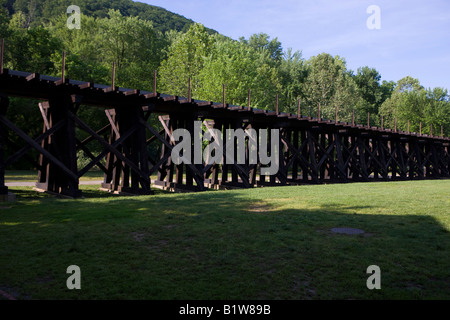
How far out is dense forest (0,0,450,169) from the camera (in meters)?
31.9

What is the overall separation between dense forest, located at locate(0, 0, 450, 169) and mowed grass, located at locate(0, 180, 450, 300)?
22466 mm

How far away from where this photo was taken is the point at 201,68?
1470 inches

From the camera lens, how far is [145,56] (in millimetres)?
46094

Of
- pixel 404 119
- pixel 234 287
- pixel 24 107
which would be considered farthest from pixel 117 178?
pixel 404 119

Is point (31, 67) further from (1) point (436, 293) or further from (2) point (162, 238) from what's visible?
(1) point (436, 293)

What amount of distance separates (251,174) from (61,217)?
11986mm
